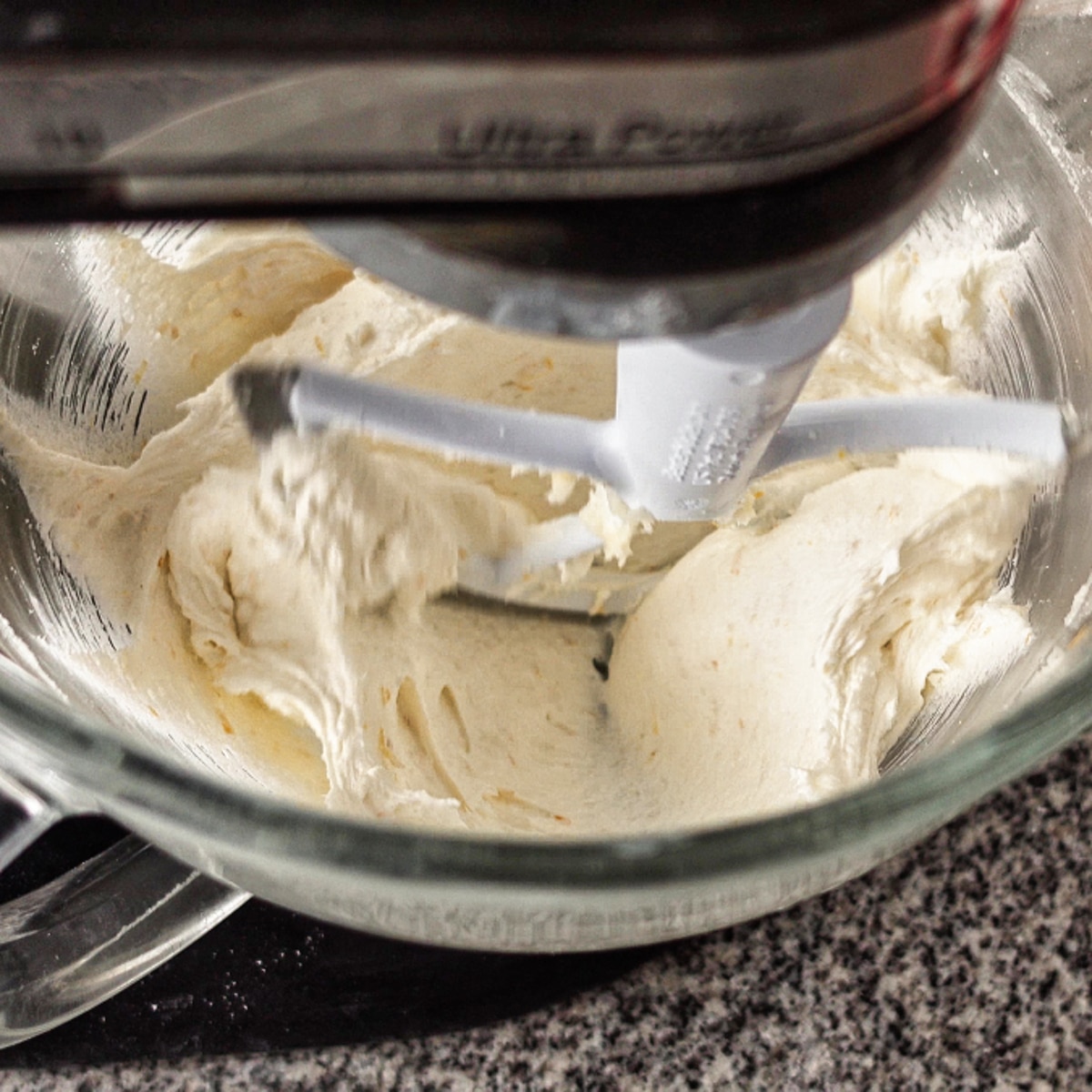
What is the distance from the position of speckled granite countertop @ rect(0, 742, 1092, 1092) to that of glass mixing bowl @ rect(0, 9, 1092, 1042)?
0.36 feet

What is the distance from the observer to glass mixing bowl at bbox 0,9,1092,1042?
1.16ft

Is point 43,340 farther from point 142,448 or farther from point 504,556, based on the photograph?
point 504,556

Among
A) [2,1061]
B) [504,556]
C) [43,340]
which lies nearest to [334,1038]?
[2,1061]

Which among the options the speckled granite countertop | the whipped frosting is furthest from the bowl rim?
the speckled granite countertop

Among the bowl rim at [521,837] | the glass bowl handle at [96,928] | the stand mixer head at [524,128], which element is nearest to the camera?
the stand mixer head at [524,128]

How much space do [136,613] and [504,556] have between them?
0.21 metres

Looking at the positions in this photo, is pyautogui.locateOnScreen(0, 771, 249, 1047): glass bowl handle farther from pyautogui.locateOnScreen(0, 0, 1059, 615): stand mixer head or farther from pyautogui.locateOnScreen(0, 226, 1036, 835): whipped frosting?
pyautogui.locateOnScreen(0, 0, 1059, 615): stand mixer head

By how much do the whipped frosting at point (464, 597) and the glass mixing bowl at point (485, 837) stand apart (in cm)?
2

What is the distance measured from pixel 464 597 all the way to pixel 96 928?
0.85 ft

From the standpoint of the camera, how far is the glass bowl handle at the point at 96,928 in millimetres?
549

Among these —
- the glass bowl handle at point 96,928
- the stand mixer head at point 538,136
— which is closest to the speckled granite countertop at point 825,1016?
the glass bowl handle at point 96,928

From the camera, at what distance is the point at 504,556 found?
0.68m

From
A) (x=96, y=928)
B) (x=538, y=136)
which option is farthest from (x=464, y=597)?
(x=538, y=136)

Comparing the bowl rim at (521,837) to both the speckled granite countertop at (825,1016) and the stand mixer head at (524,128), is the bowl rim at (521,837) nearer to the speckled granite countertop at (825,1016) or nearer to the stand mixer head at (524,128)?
the stand mixer head at (524,128)
